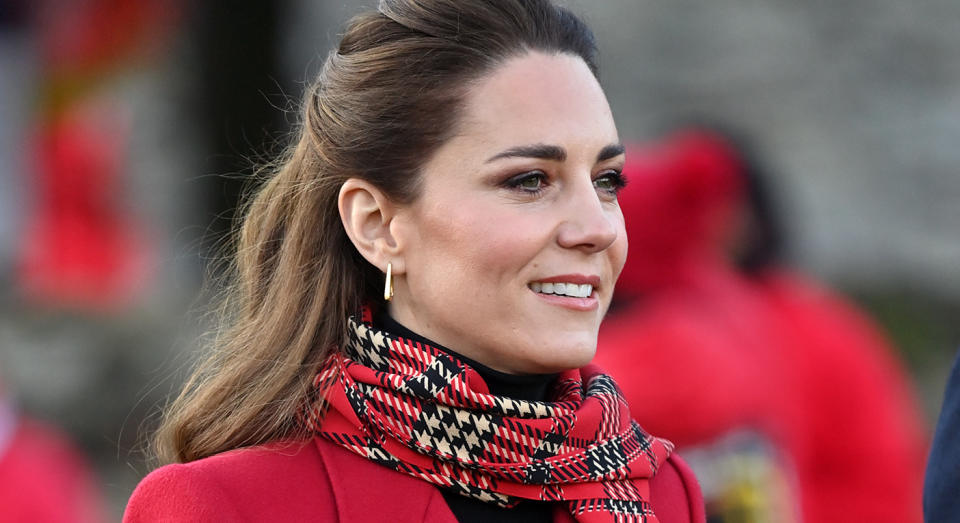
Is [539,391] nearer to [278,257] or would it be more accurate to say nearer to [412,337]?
[412,337]

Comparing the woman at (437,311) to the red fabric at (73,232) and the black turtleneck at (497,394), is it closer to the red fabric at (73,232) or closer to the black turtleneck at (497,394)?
the black turtleneck at (497,394)

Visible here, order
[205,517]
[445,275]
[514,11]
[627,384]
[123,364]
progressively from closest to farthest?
[205,517], [445,275], [514,11], [627,384], [123,364]

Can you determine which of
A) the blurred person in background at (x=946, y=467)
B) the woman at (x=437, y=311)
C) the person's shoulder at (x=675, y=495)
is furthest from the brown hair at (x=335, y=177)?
the blurred person in background at (x=946, y=467)

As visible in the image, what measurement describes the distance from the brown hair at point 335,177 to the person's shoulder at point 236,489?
116 mm

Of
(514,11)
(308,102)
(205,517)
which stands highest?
(514,11)

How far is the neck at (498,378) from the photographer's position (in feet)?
9.57

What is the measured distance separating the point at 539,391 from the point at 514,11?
2.39 feet

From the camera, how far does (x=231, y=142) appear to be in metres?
8.06

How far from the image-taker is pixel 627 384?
15.4ft

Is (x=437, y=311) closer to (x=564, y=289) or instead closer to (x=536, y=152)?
(x=564, y=289)

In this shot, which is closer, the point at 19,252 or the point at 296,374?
the point at 296,374

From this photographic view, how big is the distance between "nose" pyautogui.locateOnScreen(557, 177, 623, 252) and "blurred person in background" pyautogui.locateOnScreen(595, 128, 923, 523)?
71.6 inches

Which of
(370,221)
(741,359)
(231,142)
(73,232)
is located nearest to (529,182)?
(370,221)

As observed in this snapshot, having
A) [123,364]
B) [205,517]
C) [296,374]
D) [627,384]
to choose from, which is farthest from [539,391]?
[123,364]
